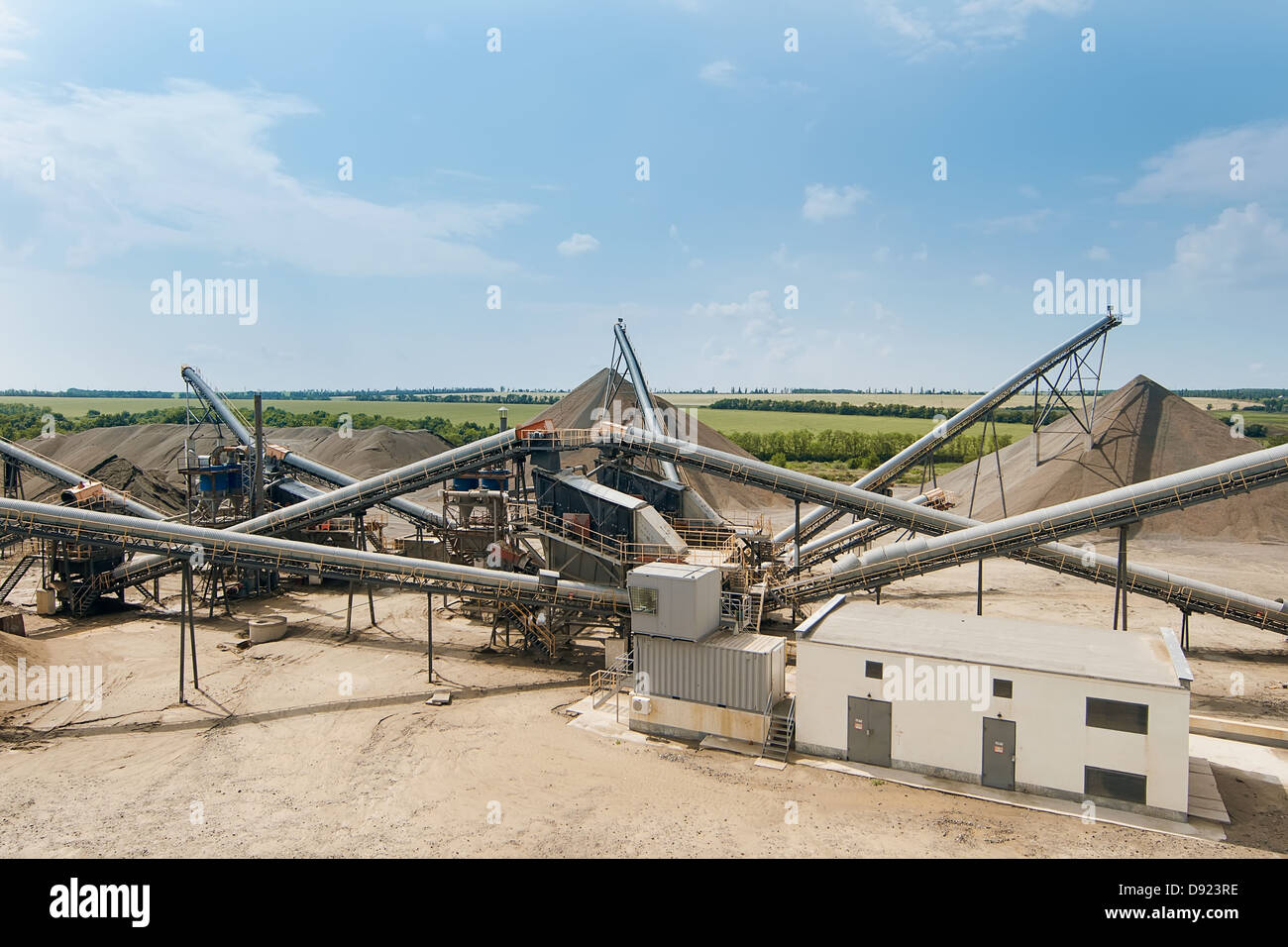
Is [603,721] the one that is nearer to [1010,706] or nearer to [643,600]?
[643,600]

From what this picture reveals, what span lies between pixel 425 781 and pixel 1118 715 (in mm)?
16468

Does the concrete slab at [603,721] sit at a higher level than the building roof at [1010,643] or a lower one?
lower

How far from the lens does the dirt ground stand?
15.9 metres

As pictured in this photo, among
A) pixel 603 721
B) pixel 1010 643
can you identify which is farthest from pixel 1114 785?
pixel 603 721

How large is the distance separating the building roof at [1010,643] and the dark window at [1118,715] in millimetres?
567

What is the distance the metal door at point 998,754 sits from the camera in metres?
17.9

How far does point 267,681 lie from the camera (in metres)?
27.0

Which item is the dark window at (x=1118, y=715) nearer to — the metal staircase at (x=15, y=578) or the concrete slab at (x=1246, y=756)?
the concrete slab at (x=1246, y=756)

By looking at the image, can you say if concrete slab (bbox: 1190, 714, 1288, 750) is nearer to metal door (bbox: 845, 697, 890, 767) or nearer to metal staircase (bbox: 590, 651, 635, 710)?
metal door (bbox: 845, 697, 890, 767)

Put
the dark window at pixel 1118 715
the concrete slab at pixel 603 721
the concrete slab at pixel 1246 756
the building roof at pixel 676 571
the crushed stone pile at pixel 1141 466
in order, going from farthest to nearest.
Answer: the crushed stone pile at pixel 1141 466 < the building roof at pixel 676 571 < the concrete slab at pixel 603 721 < the concrete slab at pixel 1246 756 < the dark window at pixel 1118 715

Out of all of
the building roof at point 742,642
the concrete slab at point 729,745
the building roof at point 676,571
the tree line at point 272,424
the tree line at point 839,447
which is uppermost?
the tree line at point 272,424

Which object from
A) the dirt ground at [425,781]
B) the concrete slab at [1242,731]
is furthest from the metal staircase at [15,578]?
the concrete slab at [1242,731]
